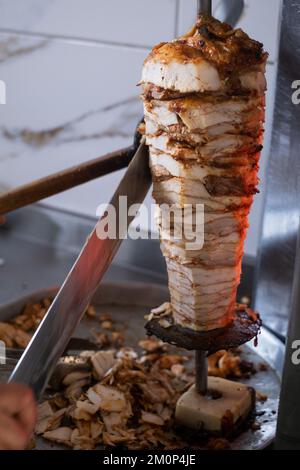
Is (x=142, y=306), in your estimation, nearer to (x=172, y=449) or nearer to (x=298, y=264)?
(x=172, y=449)

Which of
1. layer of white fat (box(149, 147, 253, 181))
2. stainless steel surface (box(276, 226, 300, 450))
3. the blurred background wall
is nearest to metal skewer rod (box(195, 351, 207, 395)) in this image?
stainless steel surface (box(276, 226, 300, 450))

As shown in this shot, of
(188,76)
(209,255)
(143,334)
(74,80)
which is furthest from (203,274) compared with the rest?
(74,80)

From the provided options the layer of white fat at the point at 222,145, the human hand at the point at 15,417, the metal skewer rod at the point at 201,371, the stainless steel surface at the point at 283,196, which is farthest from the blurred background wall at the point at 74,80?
the human hand at the point at 15,417

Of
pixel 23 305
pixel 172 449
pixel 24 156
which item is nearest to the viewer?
pixel 172 449

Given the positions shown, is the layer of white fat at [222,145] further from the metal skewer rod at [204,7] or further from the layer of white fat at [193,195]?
the metal skewer rod at [204,7]

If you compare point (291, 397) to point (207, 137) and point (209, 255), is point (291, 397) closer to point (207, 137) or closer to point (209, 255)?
point (209, 255)

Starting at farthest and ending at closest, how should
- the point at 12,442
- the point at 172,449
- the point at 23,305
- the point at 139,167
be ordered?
the point at 23,305
the point at 172,449
the point at 139,167
the point at 12,442
